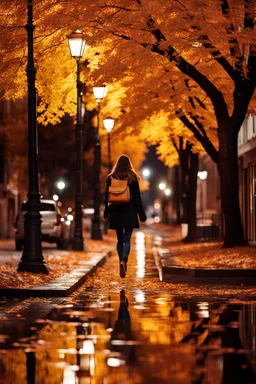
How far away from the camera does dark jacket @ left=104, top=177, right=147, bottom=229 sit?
18812 mm

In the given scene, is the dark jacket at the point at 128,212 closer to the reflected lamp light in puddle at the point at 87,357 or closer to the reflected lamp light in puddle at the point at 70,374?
the reflected lamp light in puddle at the point at 87,357

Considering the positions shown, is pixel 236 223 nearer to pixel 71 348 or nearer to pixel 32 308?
pixel 32 308

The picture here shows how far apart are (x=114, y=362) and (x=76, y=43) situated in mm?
15252

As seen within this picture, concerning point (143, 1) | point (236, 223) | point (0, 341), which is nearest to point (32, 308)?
point (0, 341)

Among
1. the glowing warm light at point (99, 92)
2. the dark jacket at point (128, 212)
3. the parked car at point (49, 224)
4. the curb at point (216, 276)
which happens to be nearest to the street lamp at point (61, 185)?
the parked car at point (49, 224)

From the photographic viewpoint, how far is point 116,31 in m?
21.8

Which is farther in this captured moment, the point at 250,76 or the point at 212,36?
the point at 250,76

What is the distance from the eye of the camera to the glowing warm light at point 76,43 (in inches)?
910

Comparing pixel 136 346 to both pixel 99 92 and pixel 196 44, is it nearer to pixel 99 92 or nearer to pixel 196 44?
pixel 196 44

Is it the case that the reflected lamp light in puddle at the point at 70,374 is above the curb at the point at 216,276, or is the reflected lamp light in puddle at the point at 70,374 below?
below

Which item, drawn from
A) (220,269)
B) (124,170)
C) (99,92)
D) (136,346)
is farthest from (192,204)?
(136,346)

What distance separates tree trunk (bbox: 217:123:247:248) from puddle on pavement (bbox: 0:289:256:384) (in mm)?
11816

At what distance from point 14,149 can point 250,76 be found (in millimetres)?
42498

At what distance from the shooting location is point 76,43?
23.6 metres
